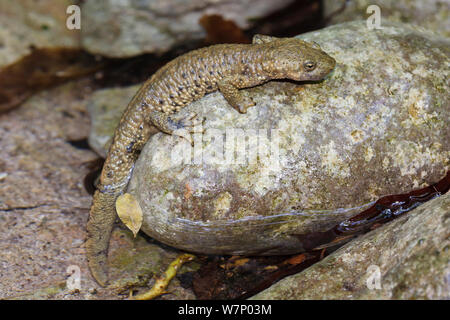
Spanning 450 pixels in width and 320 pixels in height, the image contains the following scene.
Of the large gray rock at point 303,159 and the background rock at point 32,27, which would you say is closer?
the large gray rock at point 303,159

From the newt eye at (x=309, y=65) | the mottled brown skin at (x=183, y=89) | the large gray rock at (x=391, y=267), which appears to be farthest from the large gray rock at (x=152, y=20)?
the large gray rock at (x=391, y=267)

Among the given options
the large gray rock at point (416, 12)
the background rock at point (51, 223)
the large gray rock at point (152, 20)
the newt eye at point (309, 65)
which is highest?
the large gray rock at point (416, 12)

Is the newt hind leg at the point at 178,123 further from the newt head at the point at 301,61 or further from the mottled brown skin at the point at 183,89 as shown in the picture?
the newt head at the point at 301,61

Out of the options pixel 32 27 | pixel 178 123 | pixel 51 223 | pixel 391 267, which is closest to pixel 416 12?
Answer: pixel 178 123

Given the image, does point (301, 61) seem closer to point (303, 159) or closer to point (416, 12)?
point (303, 159)

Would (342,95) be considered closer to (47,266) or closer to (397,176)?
(397,176)
